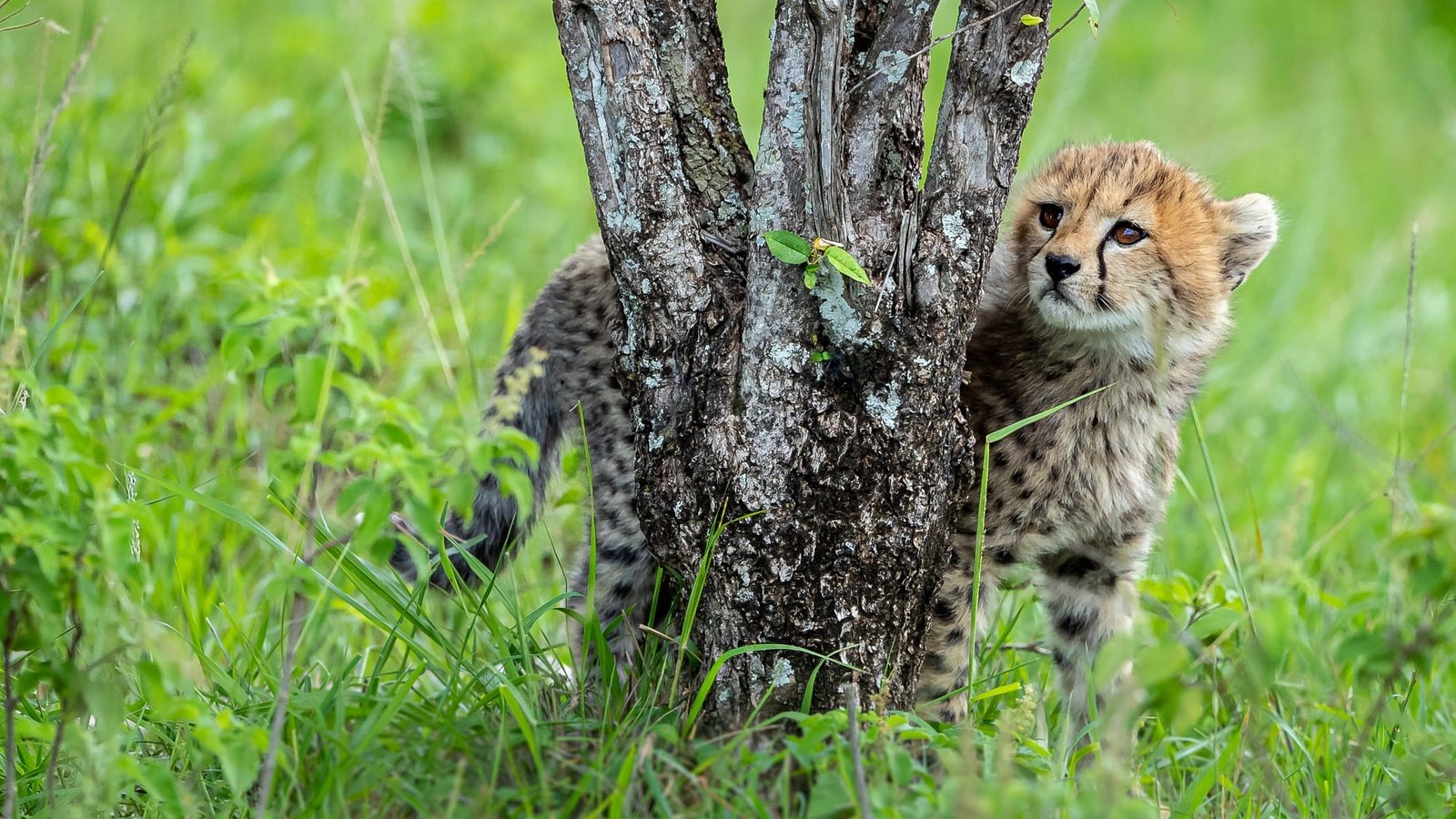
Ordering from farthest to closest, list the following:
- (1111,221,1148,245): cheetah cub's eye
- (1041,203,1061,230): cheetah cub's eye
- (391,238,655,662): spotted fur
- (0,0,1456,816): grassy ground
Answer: (1041,203,1061,230): cheetah cub's eye < (1111,221,1148,245): cheetah cub's eye < (391,238,655,662): spotted fur < (0,0,1456,816): grassy ground

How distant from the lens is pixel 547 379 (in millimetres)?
3338

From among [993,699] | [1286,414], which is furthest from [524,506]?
[1286,414]

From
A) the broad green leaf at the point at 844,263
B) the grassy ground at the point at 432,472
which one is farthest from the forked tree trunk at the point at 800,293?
the grassy ground at the point at 432,472

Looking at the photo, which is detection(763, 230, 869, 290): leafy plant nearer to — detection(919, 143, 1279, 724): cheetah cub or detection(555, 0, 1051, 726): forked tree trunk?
detection(555, 0, 1051, 726): forked tree trunk

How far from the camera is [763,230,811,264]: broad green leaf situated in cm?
211

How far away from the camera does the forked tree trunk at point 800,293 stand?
2.19 meters

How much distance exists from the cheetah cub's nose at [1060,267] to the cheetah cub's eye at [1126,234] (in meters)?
0.19

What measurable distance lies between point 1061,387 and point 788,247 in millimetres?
1265

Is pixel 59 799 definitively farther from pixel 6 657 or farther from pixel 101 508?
pixel 101 508

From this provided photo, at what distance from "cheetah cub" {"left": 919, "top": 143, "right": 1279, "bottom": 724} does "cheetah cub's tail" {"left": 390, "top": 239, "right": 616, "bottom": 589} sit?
93cm

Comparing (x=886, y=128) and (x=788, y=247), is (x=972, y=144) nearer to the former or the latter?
(x=886, y=128)

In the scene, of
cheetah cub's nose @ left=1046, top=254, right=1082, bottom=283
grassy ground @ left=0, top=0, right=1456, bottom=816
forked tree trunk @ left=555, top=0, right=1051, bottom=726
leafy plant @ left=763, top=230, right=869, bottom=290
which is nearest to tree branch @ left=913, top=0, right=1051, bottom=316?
forked tree trunk @ left=555, top=0, right=1051, bottom=726

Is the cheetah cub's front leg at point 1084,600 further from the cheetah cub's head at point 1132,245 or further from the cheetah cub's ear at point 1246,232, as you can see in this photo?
the cheetah cub's ear at point 1246,232

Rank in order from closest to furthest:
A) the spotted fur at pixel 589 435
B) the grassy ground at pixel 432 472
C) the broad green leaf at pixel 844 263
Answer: the grassy ground at pixel 432 472, the broad green leaf at pixel 844 263, the spotted fur at pixel 589 435
